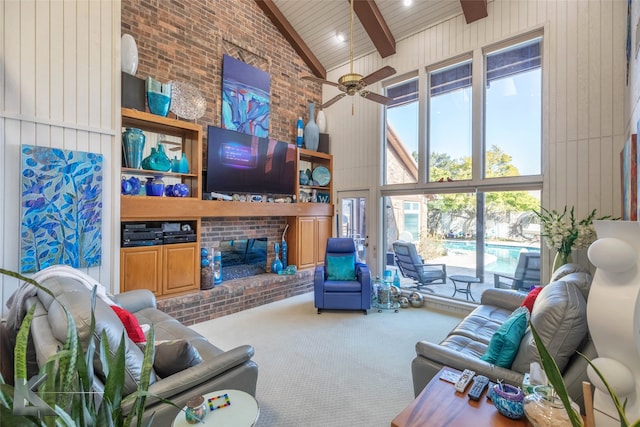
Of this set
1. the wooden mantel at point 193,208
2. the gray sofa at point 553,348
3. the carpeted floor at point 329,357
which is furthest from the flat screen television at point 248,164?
the gray sofa at point 553,348

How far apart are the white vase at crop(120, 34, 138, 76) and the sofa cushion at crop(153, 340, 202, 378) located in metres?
3.40

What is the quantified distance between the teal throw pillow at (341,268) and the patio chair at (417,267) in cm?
89

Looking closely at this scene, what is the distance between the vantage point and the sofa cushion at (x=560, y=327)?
160 centimetres

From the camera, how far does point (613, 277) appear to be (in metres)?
1.16

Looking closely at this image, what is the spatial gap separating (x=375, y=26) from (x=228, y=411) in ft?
17.9

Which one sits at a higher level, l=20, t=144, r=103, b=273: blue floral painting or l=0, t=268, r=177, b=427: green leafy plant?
l=20, t=144, r=103, b=273: blue floral painting

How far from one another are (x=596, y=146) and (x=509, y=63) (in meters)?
1.63

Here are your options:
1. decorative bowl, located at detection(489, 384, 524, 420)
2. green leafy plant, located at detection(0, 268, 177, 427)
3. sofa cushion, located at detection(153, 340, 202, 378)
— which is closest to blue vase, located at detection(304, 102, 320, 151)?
sofa cushion, located at detection(153, 340, 202, 378)

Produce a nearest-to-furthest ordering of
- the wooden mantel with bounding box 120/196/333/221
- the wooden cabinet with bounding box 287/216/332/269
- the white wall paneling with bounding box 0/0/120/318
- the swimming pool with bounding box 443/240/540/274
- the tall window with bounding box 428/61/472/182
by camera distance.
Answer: the white wall paneling with bounding box 0/0/120/318 → the wooden mantel with bounding box 120/196/333/221 → the swimming pool with bounding box 443/240/540/274 → the tall window with bounding box 428/61/472/182 → the wooden cabinet with bounding box 287/216/332/269

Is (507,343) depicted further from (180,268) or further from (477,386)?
(180,268)

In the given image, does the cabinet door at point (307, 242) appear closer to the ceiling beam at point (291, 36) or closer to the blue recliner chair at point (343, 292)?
the blue recliner chair at point (343, 292)

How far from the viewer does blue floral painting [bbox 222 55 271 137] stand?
4.84m

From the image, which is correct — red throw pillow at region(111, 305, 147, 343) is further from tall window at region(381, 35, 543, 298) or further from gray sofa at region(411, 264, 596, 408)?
tall window at region(381, 35, 543, 298)

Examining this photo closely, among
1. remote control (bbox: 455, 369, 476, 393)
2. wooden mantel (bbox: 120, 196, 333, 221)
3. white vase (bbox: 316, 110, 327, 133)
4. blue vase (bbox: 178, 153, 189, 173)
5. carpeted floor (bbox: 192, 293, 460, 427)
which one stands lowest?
carpeted floor (bbox: 192, 293, 460, 427)
